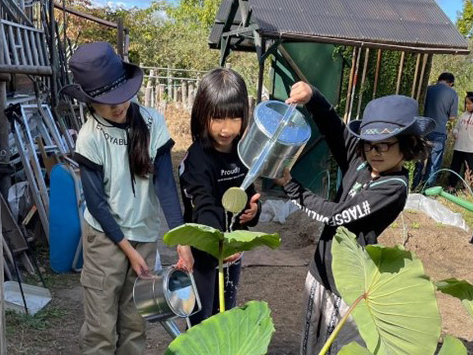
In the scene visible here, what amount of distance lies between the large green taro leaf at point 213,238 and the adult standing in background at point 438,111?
19.7 ft

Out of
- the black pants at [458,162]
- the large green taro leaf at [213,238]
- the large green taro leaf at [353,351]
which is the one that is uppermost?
the large green taro leaf at [213,238]

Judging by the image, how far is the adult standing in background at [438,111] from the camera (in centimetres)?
691

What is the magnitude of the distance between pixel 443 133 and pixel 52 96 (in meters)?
5.01

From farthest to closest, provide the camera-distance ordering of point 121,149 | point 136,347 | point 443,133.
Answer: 1. point 443,133
2. point 136,347
3. point 121,149

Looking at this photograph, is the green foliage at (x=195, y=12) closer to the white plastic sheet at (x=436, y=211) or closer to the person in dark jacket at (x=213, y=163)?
the white plastic sheet at (x=436, y=211)

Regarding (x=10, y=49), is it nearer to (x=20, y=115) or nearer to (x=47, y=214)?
(x=20, y=115)

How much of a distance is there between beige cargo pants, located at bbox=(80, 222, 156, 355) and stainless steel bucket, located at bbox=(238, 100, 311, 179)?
0.74 meters

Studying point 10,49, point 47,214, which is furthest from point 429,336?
point 10,49

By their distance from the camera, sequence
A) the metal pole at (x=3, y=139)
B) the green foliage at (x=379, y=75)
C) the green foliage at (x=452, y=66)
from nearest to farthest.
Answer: the metal pole at (x=3, y=139)
the green foliage at (x=379, y=75)
the green foliage at (x=452, y=66)

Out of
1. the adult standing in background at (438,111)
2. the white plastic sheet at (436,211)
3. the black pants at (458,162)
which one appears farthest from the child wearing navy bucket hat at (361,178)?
the black pants at (458,162)

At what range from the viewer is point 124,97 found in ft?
6.21

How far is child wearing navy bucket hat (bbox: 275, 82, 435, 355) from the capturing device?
5.58 feet

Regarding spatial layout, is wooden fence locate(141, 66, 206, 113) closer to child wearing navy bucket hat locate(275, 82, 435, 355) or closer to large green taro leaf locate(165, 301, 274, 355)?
child wearing navy bucket hat locate(275, 82, 435, 355)

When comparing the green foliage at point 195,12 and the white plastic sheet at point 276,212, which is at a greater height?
the white plastic sheet at point 276,212
